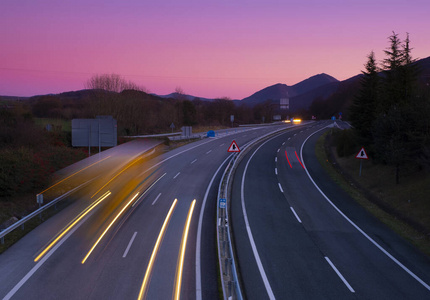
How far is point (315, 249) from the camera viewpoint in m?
14.3

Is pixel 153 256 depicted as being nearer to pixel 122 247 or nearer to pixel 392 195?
pixel 122 247

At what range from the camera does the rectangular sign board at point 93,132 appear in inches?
1088

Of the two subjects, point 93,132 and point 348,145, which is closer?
point 93,132

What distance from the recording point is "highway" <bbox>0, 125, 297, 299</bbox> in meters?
10.6

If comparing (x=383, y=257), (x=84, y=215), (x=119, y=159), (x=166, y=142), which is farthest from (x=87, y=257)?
(x=166, y=142)

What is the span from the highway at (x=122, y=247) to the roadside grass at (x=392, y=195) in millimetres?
10117

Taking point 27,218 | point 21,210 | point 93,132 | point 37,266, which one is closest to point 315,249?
point 37,266

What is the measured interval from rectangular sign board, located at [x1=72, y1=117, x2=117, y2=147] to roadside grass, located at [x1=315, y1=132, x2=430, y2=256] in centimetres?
2006

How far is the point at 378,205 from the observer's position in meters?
21.3

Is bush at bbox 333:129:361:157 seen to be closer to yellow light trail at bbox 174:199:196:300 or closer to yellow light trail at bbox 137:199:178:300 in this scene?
yellow light trail at bbox 174:199:196:300

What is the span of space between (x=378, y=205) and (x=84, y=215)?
1841 centimetres

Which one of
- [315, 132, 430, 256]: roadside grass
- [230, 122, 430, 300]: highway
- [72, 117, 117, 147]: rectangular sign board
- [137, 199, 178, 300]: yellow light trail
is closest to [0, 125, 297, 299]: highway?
[137, 199, 178, 300]: yellow light trail

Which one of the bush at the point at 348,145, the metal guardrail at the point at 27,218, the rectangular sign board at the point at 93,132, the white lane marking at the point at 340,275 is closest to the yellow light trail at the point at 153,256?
the metal guardrail at the point at 27,218

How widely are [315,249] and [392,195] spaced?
1090 cm
